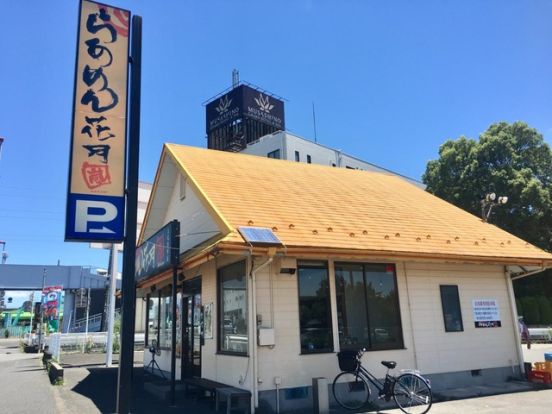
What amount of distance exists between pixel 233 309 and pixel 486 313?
6.48m

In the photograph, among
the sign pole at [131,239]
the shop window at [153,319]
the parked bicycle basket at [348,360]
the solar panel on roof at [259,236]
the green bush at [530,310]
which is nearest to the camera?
the sign pole at [131,239]

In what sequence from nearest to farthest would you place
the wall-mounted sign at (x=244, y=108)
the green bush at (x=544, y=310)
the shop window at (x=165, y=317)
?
the shop window at (x=165, y=317)
the green bush at (x=544, y=310)
the wall-mounted sign at (x=244, y=108)

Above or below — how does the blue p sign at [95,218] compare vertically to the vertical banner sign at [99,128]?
below

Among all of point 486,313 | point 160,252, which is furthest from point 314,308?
point 486,313

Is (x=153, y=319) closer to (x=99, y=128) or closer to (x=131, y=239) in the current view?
(x=131, y=239)

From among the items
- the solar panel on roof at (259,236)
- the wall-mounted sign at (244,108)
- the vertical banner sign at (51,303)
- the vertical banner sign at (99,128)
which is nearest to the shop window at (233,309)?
A: the solar panel on roof at (259,236)

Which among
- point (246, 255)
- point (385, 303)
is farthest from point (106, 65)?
point (385, 303)

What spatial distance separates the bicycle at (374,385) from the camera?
8.51m

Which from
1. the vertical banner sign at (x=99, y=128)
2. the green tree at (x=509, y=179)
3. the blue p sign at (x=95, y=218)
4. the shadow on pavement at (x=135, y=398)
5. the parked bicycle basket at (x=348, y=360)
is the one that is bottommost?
the shadow on pavement at (x=135, y=398)

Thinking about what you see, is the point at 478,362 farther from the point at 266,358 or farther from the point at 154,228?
the point at 154,228

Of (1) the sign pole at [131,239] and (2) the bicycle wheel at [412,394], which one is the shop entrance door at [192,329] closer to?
(2) the bicycle wheel at [412,394]

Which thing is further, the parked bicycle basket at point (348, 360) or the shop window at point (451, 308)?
the shop window at point (451, 308)

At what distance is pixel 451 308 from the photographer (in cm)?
1137

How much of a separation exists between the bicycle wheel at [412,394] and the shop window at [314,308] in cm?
151
